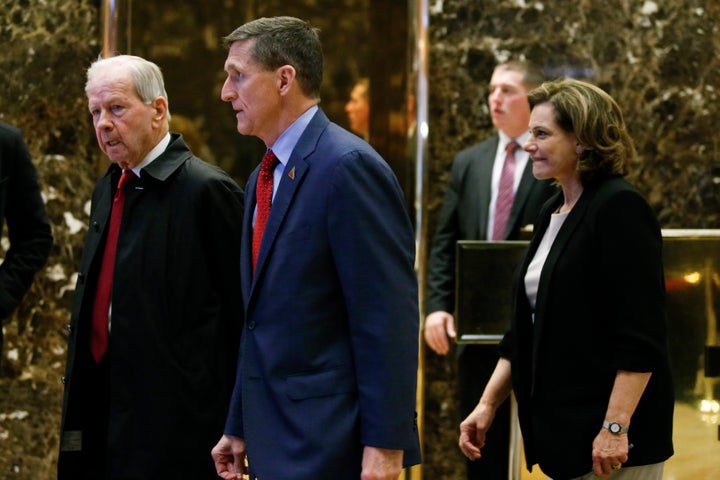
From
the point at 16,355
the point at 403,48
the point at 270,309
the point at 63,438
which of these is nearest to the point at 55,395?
the point at 16,355

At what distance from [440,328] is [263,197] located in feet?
7.56

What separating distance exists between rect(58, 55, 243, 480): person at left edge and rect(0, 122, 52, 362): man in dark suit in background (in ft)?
3.59

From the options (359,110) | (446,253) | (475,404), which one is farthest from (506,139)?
(475,404)

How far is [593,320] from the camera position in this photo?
283cm

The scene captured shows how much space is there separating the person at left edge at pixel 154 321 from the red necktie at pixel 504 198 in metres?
1.67

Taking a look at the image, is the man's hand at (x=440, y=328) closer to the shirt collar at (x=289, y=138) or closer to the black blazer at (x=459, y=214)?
the black blazer at (x=459, y=214)

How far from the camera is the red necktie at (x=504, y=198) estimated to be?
15.4 feet

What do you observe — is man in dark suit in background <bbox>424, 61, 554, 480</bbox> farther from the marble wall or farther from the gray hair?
the gray hair

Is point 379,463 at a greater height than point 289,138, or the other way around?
point 289,138

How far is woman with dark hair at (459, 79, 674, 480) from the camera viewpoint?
274cm

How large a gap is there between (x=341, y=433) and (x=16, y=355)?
9.98 feet

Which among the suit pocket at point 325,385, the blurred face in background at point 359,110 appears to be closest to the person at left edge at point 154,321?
the suit pocket at point 325,385

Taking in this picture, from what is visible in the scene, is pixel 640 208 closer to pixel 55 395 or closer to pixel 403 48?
pixel 403 48

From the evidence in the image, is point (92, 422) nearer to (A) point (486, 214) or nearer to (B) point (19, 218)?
(B) point (19, 218)
